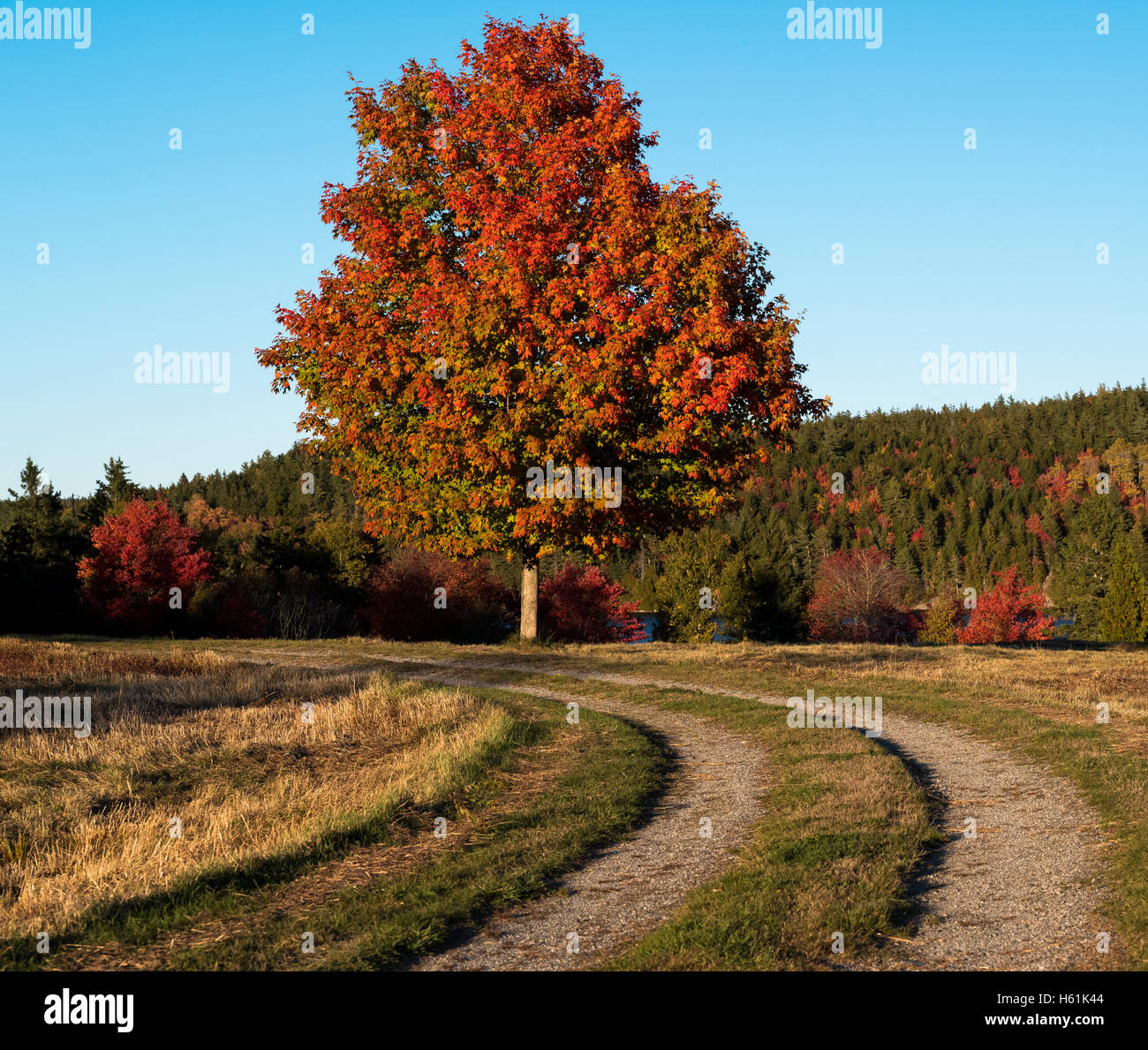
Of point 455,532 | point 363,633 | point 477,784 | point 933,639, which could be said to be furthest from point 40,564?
point 933,639

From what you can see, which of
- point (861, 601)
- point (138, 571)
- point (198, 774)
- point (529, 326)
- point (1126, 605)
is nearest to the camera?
point (198, 774)

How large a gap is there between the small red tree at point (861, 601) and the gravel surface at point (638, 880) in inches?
2455

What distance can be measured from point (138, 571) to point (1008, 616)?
198 feet

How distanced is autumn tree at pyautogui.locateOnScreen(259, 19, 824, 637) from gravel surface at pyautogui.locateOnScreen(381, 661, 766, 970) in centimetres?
1064

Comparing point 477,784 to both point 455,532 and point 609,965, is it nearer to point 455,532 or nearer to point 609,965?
point 609,965

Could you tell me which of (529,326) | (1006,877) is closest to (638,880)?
(1006,877)

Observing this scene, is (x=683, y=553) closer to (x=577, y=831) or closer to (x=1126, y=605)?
(x=1126, y=605)

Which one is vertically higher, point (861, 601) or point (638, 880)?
point (638, 880)

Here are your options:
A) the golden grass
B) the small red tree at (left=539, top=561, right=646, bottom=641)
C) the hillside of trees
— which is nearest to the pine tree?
the hillside of trees

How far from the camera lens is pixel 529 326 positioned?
21562mm

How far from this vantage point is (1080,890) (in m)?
6.86

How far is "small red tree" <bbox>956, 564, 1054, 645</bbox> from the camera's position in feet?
233

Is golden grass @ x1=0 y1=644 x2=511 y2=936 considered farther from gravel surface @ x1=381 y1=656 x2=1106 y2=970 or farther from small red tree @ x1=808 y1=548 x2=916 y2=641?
small red tree @ x1=808 y1=548 x2=916 y2=641

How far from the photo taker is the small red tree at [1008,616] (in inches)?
2800
